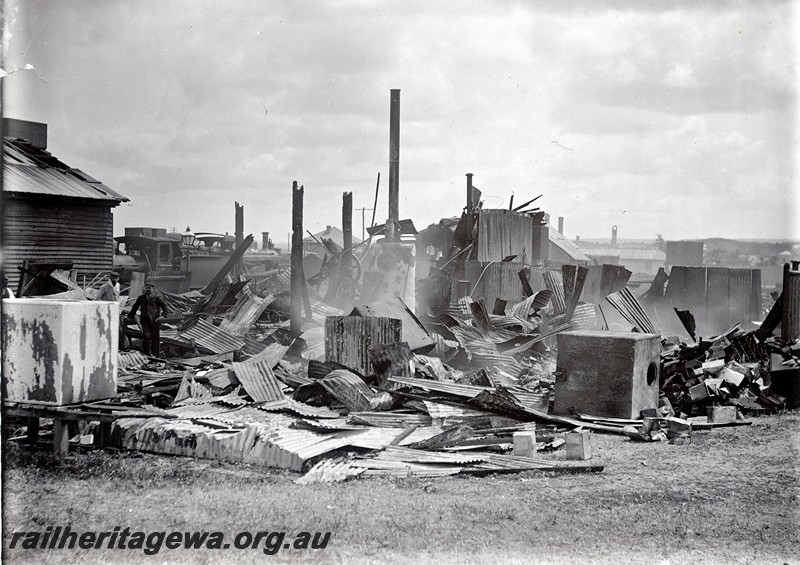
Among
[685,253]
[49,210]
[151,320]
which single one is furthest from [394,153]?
[685,253]

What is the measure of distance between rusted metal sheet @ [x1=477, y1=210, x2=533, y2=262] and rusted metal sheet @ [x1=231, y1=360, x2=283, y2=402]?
14.6 meters

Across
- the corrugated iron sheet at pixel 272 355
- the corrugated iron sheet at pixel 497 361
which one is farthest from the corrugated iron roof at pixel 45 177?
the corrugated iron sheet at pixel 497 361

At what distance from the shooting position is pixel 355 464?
22.2ft

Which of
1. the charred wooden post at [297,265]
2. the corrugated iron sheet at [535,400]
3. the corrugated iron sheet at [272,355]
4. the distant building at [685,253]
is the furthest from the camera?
the distant building at [685,253]

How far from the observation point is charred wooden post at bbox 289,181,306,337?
49.9ft

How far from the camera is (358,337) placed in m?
10.9

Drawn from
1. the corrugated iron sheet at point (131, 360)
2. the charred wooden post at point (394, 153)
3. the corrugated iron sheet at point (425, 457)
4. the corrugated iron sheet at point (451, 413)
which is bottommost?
the corrugated iron sheet at point (425, 457)

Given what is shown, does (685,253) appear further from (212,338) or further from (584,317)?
(212,338)

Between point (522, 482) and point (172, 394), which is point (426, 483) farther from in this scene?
point (172, 394)

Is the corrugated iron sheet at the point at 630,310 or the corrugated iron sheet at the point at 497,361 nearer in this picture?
the corrugated iron sheet at the point at 497,361

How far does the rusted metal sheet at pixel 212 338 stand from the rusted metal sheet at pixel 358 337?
120 inches

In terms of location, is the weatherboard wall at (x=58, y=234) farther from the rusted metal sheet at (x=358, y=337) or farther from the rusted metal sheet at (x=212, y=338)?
the rusted metal sheet at (x=358, y=337)

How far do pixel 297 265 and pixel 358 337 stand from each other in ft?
17.5

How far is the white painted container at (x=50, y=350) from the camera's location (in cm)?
654
